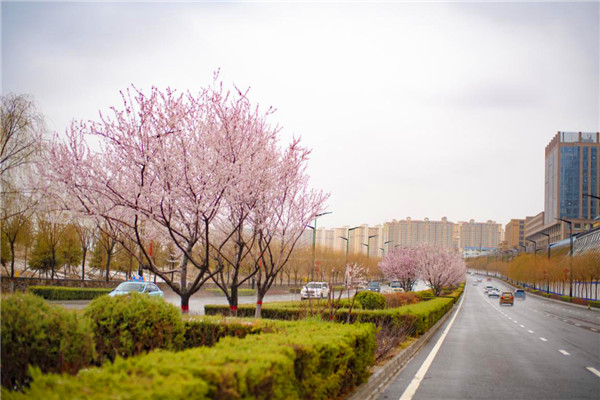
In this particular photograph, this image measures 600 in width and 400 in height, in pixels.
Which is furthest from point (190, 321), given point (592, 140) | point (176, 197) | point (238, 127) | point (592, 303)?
point (592, 140)

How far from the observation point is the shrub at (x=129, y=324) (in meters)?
7.03

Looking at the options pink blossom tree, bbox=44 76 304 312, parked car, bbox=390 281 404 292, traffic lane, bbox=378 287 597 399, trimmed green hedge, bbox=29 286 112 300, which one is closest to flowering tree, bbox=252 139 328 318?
pink blossom tree, bbox=44 76 304 312

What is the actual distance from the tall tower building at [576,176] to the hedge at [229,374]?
181m

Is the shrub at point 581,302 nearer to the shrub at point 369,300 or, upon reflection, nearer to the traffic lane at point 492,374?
the shrub at point 369,300

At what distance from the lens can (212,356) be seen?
4.86 metres

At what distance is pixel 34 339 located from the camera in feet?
17.3

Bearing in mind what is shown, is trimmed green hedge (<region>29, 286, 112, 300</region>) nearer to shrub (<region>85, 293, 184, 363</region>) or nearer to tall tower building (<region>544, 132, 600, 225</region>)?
shrub (<region>85, 293, 184, 363</region>)

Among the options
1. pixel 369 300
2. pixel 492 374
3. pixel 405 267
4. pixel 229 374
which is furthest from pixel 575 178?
pixel 229 374

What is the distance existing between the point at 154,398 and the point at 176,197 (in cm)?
905

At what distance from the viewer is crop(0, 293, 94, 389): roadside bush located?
516cm

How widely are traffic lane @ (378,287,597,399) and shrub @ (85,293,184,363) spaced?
3.75 m

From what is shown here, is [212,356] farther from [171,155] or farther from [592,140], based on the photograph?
[592,140]

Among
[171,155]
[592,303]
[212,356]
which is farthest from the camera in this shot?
[592,303]

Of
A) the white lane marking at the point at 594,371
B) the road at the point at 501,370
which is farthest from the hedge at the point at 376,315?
the white lane marking at the point at 594,371
